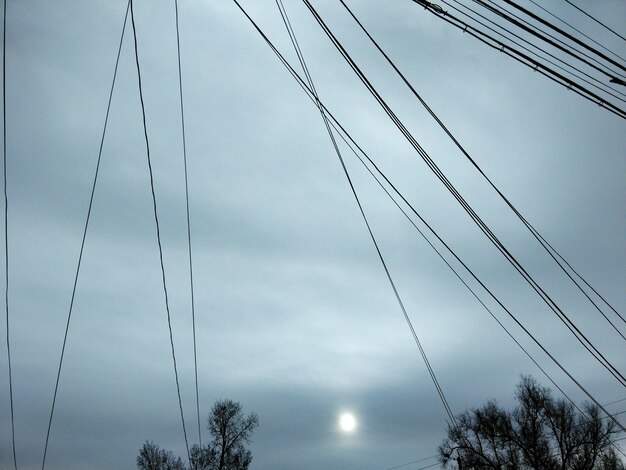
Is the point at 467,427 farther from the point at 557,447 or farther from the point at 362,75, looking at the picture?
the point at 362,75

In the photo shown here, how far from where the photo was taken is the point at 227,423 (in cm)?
3031

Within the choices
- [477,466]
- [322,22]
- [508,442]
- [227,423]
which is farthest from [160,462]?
[322,22]

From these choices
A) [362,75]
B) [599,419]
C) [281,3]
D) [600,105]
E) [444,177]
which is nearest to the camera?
[600,105]

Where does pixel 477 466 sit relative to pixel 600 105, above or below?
below

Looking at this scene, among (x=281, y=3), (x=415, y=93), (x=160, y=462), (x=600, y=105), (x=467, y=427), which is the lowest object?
(x=467, y=427)

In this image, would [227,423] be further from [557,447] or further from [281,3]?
Answer: [281,3]

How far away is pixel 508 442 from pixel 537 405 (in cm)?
393

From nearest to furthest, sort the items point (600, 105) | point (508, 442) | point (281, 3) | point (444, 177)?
point (600, 105) → point (444, 177) → point (281, 3) → point (508, 442)

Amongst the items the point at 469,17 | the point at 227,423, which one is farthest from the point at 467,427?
the point at 469,17

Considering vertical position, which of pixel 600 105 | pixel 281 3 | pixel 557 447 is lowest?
pixel 557 447

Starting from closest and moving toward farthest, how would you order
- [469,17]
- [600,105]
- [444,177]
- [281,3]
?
[600,105]
[469,17]
[444,177]
[281,3]

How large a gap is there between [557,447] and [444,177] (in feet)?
115

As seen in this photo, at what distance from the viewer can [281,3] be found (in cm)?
772

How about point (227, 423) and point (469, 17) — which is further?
point (227, 423)
